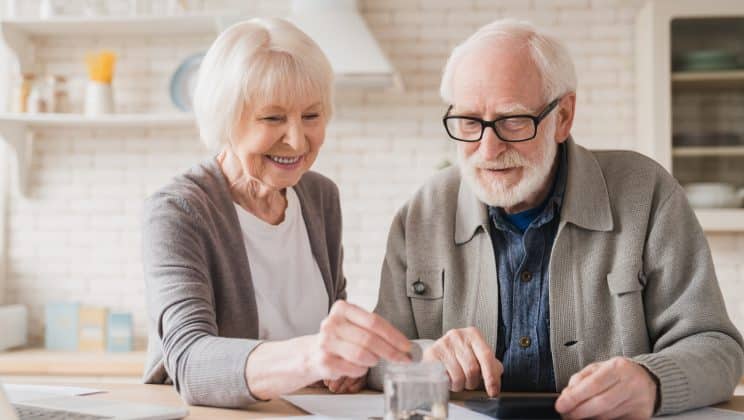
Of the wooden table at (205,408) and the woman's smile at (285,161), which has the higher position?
the woman's smile at (285,161)

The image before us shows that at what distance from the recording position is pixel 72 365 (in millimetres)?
3621

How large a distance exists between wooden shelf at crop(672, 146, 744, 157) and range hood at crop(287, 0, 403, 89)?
1329 millimetres

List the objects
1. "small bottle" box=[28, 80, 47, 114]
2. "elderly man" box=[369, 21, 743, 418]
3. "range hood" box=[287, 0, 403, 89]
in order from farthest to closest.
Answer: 1. "small bottle" box=[28, 80, 47, 114]
2. "range hood" box=[287, 0, 403, 89]
3. "elderly man" box=[369, 21, 743, 418]

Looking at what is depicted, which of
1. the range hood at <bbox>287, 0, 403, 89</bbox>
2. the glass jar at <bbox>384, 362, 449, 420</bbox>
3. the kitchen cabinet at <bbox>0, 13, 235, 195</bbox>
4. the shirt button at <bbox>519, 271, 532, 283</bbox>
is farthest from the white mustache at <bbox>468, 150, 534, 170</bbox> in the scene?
the kitchen cabinet at <bbox>0, 13, 235, 195</bbox>

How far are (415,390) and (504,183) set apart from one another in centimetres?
82

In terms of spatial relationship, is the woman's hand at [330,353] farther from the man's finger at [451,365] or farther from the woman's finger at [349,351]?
the man's finger at [451,365]

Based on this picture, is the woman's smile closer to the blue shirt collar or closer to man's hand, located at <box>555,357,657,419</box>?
the blue shirt collar

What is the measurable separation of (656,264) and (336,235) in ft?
2.75

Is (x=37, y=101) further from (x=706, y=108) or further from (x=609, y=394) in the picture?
(x=609, y=394)

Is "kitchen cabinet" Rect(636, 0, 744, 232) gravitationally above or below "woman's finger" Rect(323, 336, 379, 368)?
above

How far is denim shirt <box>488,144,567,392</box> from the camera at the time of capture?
5.96 ft

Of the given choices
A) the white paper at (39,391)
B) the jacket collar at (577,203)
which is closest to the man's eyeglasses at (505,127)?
the jacket collar at (577,203)

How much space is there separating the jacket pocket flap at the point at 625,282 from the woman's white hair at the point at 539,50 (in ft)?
1.40

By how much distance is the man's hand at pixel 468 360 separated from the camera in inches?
58.1
